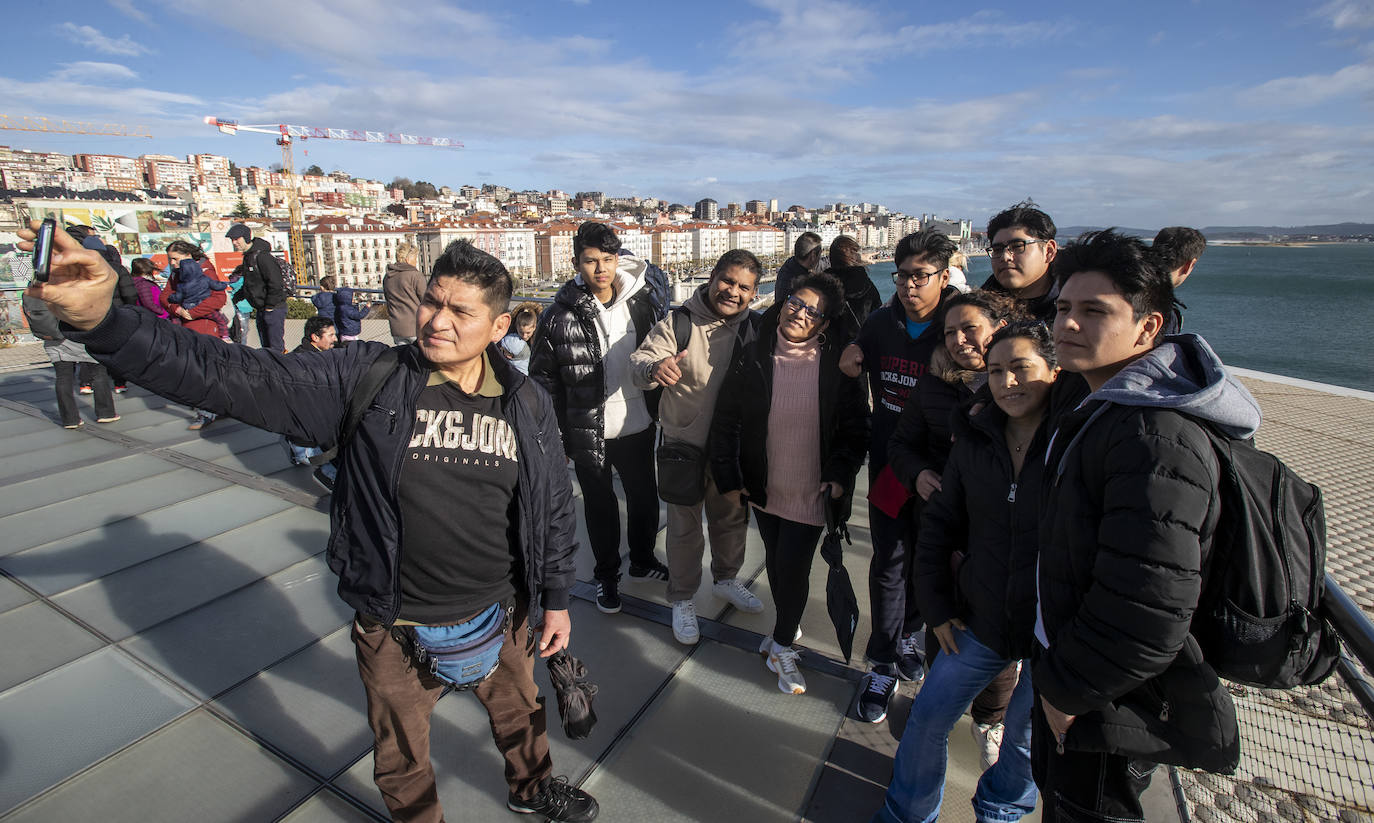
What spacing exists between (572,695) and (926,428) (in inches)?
56.9

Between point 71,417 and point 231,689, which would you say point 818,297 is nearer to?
point 231,689

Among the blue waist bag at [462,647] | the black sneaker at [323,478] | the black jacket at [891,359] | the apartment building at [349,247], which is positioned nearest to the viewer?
the blue waist bag at [462,647]

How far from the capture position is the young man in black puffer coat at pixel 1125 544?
42.3 inches

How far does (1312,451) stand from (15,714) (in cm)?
848

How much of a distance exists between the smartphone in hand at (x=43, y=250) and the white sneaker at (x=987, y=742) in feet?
8.74

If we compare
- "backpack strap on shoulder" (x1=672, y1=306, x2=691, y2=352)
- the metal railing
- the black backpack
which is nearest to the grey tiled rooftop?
the metal railing

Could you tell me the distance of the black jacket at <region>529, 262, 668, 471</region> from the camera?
283 cm

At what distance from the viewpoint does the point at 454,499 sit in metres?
1.57

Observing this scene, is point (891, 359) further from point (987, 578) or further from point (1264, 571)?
point (1264, 571)

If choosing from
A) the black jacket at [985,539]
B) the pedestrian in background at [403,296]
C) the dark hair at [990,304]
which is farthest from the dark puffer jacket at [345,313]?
the black jacket at [985,539]

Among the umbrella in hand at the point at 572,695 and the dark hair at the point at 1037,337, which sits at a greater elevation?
the dark hair at the point at 1037,337

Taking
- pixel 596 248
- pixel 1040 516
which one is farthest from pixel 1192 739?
pixel 596 248

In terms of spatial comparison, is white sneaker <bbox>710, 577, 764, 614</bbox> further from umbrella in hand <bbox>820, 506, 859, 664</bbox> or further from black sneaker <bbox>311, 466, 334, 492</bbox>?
black sneaker <bbox>311, 466, 334, 492</bbox>

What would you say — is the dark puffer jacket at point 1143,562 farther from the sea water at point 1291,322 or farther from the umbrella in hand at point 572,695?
the sea water at point 1291,322
